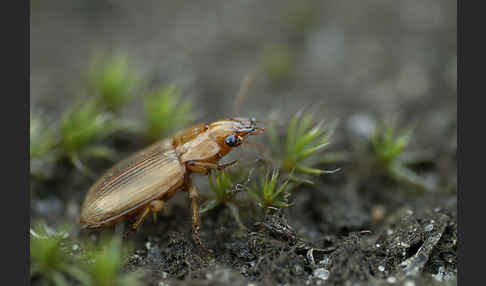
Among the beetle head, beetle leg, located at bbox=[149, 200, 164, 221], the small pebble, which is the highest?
the beetle head

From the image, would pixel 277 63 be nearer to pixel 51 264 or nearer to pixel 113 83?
pixel 113 83

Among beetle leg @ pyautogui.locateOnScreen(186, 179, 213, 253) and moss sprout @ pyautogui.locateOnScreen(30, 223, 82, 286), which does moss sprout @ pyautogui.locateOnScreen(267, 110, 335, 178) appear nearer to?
beetle leg @ pyautogui.locateOnScreen(186, 179, 213, 253)

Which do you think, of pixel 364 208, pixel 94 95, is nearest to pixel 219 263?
pixel 364 208

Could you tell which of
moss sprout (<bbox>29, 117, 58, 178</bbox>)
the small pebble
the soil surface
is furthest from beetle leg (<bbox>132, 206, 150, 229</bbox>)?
the small pebble

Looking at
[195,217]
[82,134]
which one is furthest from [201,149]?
[82,134]

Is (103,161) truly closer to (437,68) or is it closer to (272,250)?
(272,250)

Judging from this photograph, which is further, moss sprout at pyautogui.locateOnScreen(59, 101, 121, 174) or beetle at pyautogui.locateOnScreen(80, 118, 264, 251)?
moss sprout at pyautogui.locateOnScreen(59, 101, 121, 174)
